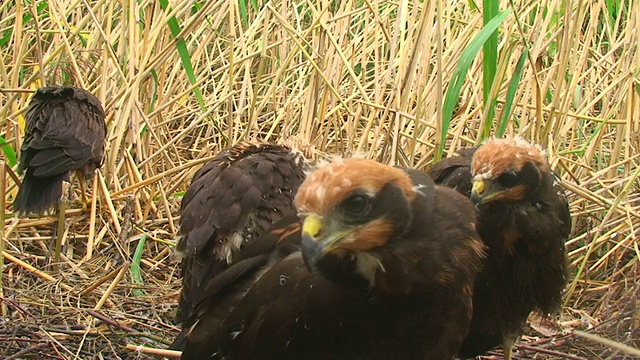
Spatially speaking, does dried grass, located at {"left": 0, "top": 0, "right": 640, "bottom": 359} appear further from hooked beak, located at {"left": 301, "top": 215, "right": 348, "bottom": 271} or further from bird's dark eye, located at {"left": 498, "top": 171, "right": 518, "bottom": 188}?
hooked beak, located at {"left": 301, "top": 215, "right": 348, "bottom": 271}

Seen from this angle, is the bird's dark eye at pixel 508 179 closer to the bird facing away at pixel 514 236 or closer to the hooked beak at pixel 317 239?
the bird facing away at pixel 514 236

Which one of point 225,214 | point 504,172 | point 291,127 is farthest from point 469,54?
point 291,127

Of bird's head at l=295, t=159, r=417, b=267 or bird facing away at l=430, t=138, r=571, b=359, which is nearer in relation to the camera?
bird's head at l=295, t=159, r=417, b=267

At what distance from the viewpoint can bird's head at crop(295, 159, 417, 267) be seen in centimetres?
195

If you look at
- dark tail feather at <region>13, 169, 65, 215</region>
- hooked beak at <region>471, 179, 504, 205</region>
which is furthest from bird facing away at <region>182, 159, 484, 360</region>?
dark tail feather at <region>13, 169, 65, 215</region>

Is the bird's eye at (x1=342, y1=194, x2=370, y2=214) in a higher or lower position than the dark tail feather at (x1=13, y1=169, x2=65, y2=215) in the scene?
higher

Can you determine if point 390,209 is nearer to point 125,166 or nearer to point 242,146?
point 242,146

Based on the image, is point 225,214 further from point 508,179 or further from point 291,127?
point 291,127

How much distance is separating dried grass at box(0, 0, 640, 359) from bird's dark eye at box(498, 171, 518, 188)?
83cm

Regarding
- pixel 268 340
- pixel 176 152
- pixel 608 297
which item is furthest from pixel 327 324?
pixel 176 152

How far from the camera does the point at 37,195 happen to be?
13.6ft

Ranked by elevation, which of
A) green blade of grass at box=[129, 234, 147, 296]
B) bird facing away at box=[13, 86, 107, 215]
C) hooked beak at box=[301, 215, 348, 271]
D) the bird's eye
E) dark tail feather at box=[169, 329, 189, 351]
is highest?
the bird's eye

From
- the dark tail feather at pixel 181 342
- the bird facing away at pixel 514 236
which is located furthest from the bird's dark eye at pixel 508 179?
the dark tail feather at pixel 181 342

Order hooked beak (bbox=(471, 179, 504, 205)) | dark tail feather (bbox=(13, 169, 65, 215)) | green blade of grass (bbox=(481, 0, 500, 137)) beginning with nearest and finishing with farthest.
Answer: hooked beak (bbox=(471, 179, 504, 205)), green blade of grass (bbox=(481, 0, 500, 137)), dark tail feather (bbox=(13, 169, 65, 215))
